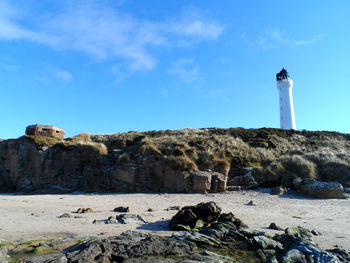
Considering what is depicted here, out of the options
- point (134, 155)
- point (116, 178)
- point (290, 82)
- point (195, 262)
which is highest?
point (290, 82)

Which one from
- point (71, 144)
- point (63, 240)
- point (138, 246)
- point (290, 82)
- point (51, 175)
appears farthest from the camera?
point (290, 82)

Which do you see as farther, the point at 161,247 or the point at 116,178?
the point at 116,178

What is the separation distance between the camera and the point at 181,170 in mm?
15398

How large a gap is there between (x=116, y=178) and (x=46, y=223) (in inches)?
324

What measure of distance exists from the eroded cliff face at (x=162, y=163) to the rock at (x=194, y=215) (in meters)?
6.02

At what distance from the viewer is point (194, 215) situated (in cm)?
809

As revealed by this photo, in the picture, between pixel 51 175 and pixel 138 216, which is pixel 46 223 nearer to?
pixel 138 216

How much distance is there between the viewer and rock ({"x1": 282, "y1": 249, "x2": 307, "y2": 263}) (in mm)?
5340

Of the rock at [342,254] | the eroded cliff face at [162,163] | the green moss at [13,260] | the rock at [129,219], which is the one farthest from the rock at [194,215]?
the eroded cliff face at [162,163]

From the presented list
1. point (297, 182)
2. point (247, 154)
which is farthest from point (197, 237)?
point (247, 154)

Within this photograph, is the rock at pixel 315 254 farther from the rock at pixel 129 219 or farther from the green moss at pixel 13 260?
the green moss at pixel 13 260

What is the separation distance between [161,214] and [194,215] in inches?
78.6

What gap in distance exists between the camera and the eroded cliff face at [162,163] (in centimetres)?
1510

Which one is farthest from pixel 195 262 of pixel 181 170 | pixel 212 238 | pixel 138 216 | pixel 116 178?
pixel 116 178
